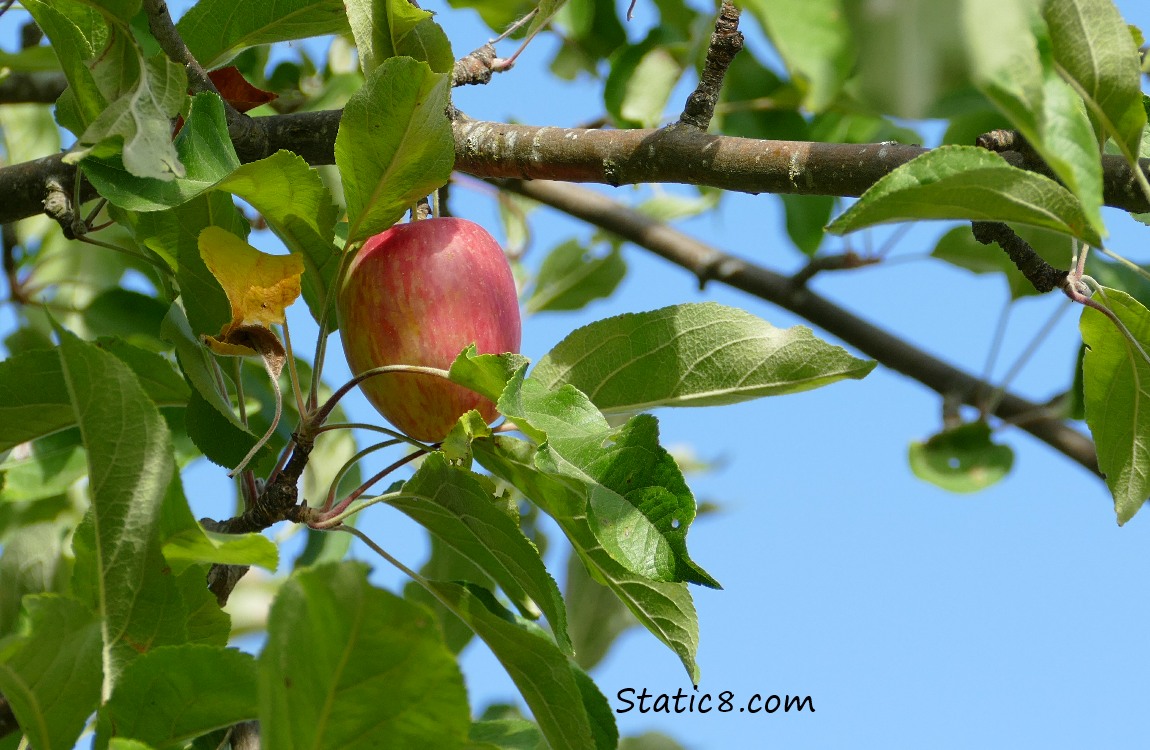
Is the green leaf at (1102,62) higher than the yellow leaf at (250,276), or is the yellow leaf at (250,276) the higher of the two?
the green leaf at (1102,62)

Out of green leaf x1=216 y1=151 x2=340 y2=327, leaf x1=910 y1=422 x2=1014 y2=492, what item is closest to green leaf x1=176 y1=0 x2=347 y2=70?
green leaf x1=216 y1=151 x2=340 y2=327

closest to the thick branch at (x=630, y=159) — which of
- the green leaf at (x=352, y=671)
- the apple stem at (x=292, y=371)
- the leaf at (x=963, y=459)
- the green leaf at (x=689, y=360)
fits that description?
the green leaf at (x=689, y=360)

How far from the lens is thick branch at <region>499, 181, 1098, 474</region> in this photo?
1.61m

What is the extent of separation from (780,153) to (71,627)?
55 cm

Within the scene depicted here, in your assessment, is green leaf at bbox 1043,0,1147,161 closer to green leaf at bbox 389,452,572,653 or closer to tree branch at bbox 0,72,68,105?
green leaf at bbox 389,452,572,653

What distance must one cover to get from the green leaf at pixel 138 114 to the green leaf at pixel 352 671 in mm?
304

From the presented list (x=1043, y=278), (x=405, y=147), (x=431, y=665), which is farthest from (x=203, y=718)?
(x=1043, y=278)

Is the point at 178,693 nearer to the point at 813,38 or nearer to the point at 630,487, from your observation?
the point at 630,487

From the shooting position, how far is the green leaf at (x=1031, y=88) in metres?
0.35

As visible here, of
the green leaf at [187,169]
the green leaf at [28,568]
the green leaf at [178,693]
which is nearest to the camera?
the green leaf at [178,693]

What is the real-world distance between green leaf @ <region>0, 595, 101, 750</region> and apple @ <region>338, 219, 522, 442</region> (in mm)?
314

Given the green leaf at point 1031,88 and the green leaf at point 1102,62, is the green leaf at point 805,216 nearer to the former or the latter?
the green leaf at point 1102,62

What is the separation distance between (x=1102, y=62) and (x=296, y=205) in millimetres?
507

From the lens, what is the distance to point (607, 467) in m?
0.60
